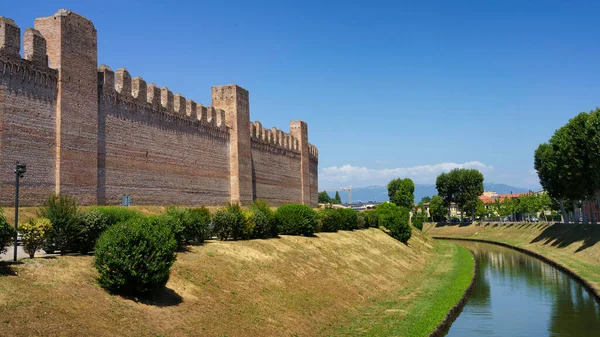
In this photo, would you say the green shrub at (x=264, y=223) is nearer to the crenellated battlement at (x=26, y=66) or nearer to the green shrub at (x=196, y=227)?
the green shrub at (x=196, y=227)

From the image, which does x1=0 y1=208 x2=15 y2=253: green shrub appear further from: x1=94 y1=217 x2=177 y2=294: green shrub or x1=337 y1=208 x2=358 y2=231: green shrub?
x1=337 y1=208 x2=358 y2=231: green shrub

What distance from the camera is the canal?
1867cm

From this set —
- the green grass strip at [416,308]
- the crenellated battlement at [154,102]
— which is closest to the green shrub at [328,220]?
the green grass strip at [416,308]

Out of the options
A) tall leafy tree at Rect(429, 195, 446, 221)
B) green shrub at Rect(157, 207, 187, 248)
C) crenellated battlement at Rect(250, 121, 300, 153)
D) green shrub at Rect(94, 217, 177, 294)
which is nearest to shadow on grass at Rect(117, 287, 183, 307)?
green shrub at Rect(94, 217, 177, 294)

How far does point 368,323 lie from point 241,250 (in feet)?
18.6

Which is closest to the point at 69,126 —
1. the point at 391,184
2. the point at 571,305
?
the point at 571,305

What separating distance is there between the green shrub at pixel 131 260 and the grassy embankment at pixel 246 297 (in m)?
0.37

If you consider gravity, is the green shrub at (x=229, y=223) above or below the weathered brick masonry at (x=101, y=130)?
below

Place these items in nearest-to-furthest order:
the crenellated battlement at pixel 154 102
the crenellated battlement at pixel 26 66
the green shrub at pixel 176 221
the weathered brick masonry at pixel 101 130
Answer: the green shrub at pixel 176 221 < the crenellated battlement at pixel 26 66 < the weathered brick masonry at pixel 101 130 < the crenellated battlement at pixel 154 102

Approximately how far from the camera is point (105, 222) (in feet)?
49.6

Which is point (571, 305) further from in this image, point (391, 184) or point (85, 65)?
point (391, 184)

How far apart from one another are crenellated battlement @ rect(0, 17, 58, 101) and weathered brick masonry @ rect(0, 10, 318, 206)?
4 cm

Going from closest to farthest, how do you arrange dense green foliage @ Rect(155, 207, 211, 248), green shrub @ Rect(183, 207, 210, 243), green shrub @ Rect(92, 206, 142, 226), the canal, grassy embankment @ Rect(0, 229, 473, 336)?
grassy embankment @ Rect(0, 229, 473, 336), green shrub @ Rect(92, 206, 142, 226), dense green foliage @ Rect(155, 207, 211, 248), green shrub @ Rect(183, 207, 210, 243), the canal

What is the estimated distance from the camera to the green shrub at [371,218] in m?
42.9
